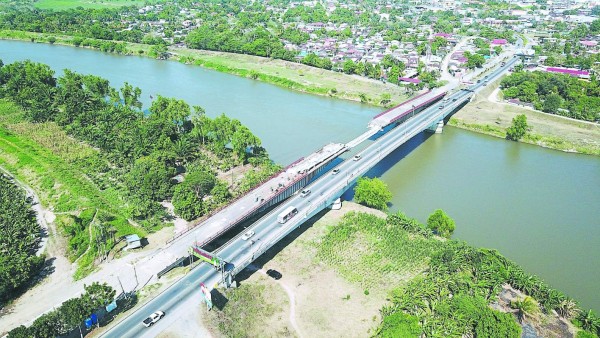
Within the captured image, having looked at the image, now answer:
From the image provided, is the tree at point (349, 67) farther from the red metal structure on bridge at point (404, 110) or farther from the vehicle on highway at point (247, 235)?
the vehicle on highway at point (247, 235)

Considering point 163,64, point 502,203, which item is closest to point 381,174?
point 502,203

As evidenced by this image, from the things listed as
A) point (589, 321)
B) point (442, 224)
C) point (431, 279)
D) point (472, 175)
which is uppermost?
point (442, 224)

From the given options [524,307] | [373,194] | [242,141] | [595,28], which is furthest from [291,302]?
[595,28]

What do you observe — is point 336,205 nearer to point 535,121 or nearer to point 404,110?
point 404,110

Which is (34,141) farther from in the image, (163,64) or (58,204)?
(163,64)

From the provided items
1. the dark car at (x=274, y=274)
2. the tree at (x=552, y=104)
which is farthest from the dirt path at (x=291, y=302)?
the tree at (x=552, y=104)
